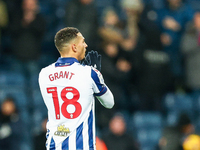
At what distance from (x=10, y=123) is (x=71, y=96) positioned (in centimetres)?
470

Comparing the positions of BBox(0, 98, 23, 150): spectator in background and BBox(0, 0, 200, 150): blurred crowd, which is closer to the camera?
BBox(0, 98, 23, 150): spectator in background

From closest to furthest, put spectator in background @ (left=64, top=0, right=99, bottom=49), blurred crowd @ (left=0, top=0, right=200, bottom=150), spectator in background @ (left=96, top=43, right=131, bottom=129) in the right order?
1. blurred crowd @ (left=0, top=0, right=200, bottom=150)
2. spectator in background @ (left=96, top=43, right=131, bottom=129)
3. spectator in background @ (left=64, top=0, right=99, bottom=49)

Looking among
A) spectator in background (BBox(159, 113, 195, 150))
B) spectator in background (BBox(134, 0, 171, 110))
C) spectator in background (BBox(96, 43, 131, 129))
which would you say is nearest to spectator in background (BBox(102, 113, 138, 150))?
spectator in background (BBox(96, 43, 131, 129))

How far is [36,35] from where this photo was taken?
28.0ft

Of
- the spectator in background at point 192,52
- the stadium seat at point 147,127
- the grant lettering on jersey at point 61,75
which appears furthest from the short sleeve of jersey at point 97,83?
the spectator in background at point 192,52

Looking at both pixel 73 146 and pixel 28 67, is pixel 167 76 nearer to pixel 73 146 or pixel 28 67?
pixel 28 67

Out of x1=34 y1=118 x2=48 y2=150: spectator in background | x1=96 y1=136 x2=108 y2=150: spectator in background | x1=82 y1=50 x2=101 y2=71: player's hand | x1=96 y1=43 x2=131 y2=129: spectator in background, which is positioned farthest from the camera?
x1=96 y1=43 x2=131 y2=129: spectator in background

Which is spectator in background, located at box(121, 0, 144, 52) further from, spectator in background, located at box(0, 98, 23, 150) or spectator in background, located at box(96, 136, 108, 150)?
spectator in background, located at box(0, 98, 23, 150)

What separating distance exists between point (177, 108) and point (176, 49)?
1.43 meters

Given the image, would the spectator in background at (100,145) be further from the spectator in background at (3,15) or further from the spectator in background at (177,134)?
the spectator in background at (3,15)

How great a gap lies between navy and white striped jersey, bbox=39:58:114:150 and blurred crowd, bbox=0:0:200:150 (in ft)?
13.6

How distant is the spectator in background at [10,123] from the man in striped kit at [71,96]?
14.5 feet

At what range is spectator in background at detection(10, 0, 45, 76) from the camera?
27.8 feet

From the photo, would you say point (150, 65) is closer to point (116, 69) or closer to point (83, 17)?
point (116, 69)
